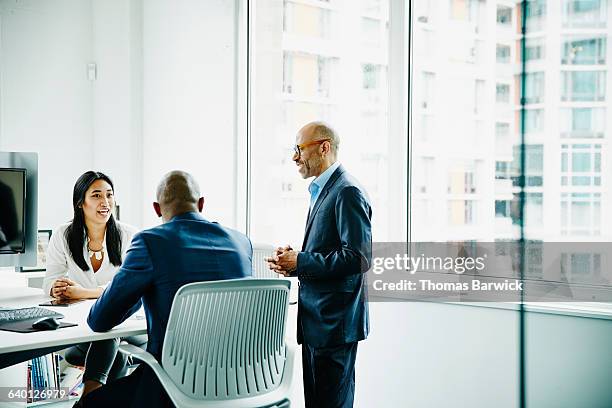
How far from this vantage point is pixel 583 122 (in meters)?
2.62

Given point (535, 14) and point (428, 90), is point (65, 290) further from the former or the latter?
point (535, 14)

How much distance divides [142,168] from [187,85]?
2.20 feet

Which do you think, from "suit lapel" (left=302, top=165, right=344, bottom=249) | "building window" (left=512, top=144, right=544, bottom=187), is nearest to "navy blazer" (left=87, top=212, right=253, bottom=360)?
"suit lapel" (left=302, top=165, right=344, bottom=249)

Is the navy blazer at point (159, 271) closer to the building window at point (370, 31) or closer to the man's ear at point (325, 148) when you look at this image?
the man's ear at point (325, 148)

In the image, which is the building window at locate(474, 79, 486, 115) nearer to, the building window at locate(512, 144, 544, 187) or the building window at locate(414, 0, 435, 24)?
the building window at locate(414, 0, 435, 24)

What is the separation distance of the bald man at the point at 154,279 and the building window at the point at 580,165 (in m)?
1.26

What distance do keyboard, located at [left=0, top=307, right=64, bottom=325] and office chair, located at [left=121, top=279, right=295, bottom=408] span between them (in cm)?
45

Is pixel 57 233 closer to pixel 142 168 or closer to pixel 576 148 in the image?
pixel 142 168

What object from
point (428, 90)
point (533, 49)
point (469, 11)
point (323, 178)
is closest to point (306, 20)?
point (428, 90)

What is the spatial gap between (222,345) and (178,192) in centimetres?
55

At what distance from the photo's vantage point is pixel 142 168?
494 centimetres

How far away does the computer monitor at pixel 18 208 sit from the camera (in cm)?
304

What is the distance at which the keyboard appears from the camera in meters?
2.55

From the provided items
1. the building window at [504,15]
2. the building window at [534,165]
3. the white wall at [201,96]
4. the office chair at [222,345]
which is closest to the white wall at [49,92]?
the white wall at [201,96]
